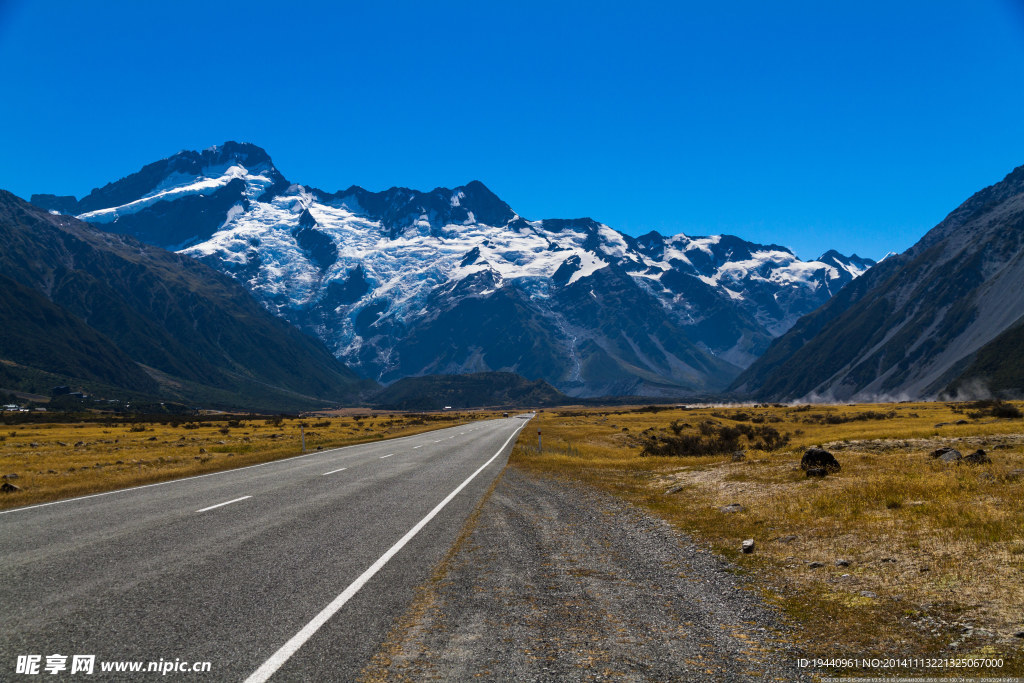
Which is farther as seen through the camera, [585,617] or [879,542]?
[879,542]

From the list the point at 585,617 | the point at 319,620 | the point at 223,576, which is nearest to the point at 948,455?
the point at 585,617

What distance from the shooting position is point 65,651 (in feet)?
22.1

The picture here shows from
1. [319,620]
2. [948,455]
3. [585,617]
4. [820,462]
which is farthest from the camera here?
[948,455]

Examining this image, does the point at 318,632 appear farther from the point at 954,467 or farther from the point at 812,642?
the point at 954,467

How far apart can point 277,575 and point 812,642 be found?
23.6ft

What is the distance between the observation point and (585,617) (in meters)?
7.87

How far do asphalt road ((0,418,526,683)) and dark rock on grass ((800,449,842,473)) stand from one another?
9.35 meters

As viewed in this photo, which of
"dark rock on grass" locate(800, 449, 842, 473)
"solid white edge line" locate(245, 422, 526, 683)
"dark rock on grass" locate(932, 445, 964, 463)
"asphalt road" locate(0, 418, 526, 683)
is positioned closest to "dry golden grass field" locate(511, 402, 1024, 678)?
"dark rock on grass" locate(800, 449, 842, 473)

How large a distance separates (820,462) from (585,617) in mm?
13191

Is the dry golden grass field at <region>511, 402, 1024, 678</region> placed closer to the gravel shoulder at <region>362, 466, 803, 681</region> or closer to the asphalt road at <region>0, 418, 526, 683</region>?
the gravel shoulder at <region>362, 466, 803, 681</region>

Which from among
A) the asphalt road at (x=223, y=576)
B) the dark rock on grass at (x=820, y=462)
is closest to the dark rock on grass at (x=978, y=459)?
the dark rock on grass at (x=820, y=462)

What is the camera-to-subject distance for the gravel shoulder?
635 centimetres

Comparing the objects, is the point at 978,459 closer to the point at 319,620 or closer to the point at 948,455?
the point at 948,455

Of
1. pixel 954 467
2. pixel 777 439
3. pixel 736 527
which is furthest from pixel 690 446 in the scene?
pixel 736 527
